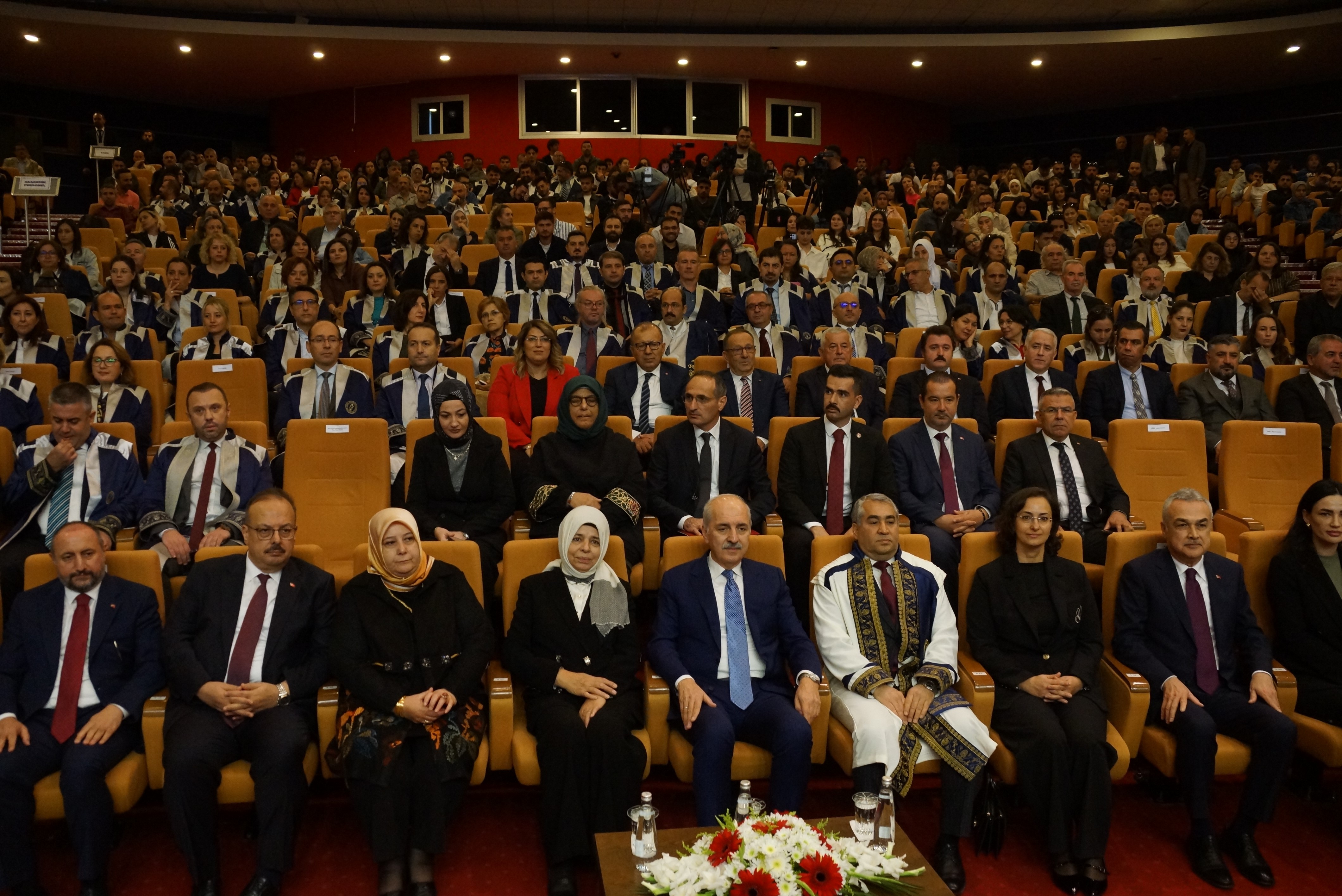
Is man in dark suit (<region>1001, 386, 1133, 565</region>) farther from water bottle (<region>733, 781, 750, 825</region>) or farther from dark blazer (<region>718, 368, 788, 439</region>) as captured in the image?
water bottle (<region>733, 781, 750, 825</region>)

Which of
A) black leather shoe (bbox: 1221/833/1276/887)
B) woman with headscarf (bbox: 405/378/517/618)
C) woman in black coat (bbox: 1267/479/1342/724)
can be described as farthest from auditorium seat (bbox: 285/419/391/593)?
woman in black coat (bbox: 1267/479/1342/724)

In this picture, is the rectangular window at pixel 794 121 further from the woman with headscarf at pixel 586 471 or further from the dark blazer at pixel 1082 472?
the woman with headscarf at pixel 586 471

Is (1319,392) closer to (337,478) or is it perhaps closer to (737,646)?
(737,646)

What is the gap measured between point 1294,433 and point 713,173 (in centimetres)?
686

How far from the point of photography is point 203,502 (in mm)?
3766

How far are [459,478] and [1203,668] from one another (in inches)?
103

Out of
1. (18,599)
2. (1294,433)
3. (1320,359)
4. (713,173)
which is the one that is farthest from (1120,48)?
(18,599)

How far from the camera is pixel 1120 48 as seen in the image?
42.7 feet

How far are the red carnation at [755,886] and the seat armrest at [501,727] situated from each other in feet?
3.61

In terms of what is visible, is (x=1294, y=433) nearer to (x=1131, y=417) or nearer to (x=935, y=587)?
(x=1131, y=417)

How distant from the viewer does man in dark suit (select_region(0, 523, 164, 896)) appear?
2.65 m

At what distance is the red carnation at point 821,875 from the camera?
2.00 m

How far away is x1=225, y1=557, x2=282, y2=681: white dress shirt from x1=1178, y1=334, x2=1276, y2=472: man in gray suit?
415 centimetres

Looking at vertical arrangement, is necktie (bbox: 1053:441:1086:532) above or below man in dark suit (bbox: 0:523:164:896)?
above
